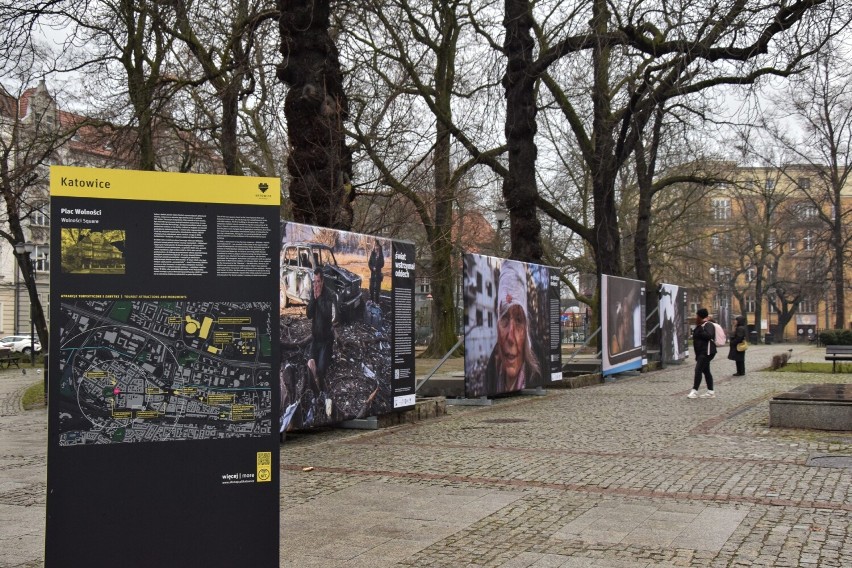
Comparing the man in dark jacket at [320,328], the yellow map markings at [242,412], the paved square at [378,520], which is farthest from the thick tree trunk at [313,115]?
the yellow map markings at [242,412]

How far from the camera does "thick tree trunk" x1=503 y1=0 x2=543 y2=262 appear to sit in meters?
21.0

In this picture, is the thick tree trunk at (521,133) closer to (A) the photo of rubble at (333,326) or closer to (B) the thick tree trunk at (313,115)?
(B) the thick tree trunk at (313,115)

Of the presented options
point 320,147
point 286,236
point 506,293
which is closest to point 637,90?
point 506,293

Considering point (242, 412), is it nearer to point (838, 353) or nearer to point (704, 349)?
point (704, 349)

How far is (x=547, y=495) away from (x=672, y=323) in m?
25.4

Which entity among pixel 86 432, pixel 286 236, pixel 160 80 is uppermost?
pixel 160 80

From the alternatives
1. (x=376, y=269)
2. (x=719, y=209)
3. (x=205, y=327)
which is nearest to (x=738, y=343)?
(x=376, y=269)

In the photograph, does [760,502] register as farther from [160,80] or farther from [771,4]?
[160,80]

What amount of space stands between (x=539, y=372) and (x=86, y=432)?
15.3 meters

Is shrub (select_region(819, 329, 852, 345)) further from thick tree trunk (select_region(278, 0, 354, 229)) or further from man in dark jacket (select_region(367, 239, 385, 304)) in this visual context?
man in dark jacket (select_region(367, 239, 385, 304))

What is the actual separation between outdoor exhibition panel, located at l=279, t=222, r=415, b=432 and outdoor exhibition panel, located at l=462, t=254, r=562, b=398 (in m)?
2.56

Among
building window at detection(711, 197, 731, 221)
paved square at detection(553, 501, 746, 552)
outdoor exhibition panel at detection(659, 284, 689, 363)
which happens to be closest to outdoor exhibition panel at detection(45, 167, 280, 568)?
paved square at detection(553, 501, 746, 552)

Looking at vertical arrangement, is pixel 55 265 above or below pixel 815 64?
below

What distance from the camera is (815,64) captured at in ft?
55.3
